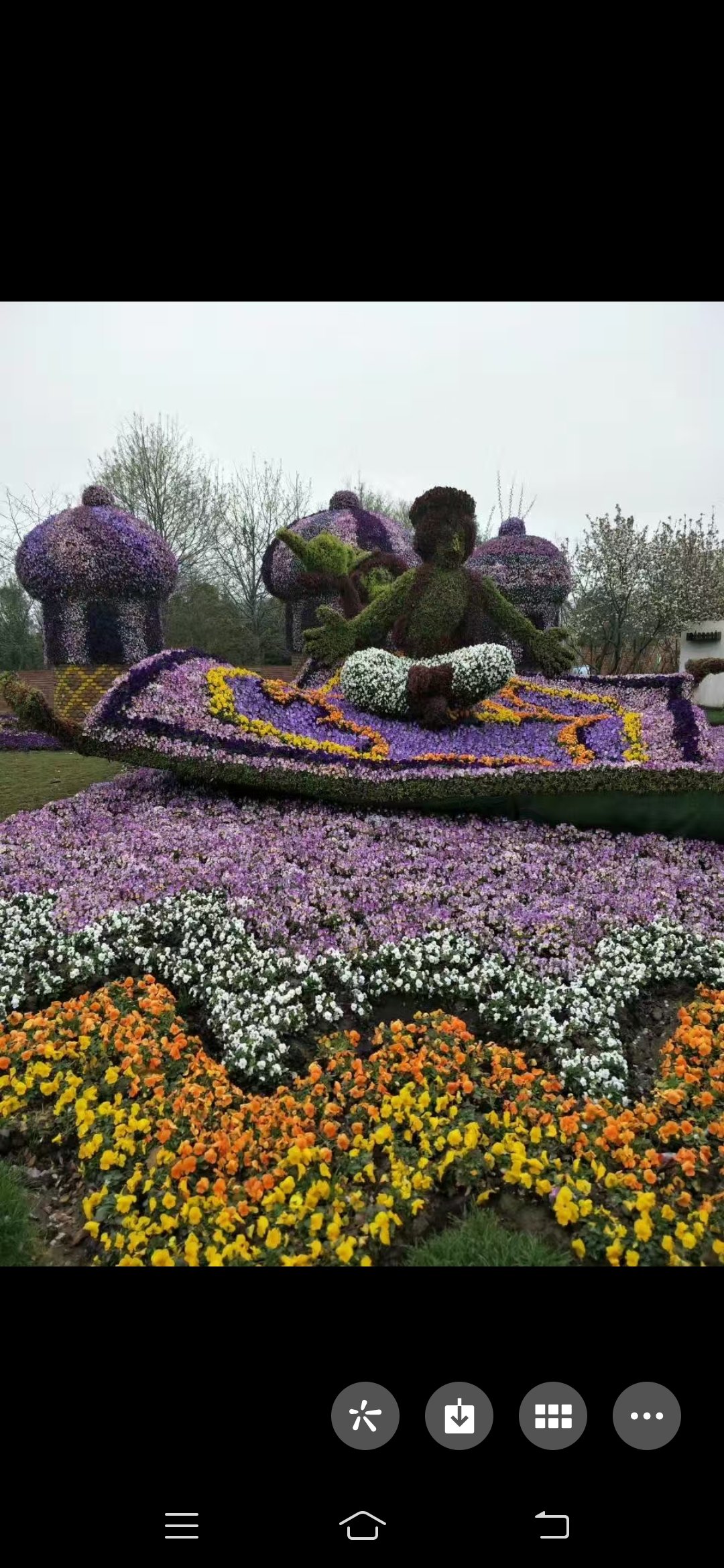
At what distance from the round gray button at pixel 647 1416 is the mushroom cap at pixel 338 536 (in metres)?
17.6

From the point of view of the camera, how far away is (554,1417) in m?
1.00

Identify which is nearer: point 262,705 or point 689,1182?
point 689,1182

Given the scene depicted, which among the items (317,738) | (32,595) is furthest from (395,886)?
(32,595)

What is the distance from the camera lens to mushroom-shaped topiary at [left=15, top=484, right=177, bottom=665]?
14.2m

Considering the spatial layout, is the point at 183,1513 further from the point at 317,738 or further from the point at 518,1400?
the point at 317,738

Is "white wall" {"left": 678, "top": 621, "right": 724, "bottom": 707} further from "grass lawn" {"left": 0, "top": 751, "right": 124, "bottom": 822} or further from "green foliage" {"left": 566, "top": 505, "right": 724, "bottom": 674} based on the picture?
"grass lawn" {"left": 0, "top": 751, "right": 124, "bottom": 822}

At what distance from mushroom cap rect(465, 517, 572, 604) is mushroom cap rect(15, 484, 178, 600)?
7.92 metres

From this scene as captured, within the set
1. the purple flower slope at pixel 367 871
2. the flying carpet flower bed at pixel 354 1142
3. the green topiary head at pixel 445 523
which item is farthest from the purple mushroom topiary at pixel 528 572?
the flying carpet flower bed at pixel 354 1142

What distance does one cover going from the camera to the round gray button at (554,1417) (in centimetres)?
99

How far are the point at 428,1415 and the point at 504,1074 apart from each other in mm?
2171

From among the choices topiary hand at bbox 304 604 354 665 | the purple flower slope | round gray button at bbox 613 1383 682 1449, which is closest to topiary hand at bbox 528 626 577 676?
topiary hand at bbox 304 604 354 665

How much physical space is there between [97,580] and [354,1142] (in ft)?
44.5

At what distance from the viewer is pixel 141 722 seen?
265 inches

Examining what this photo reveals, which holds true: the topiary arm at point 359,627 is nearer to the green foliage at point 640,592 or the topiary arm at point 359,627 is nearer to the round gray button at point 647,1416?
the round gray button at point 647,1416
